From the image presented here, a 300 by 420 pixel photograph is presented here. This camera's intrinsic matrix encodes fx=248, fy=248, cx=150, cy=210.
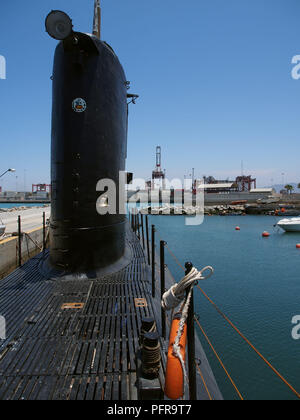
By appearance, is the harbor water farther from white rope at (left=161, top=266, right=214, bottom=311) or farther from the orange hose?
white rope at (left=161, top=266, right=214, bottom=311)

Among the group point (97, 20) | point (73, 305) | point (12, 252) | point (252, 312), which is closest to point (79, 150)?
point (73, 305)

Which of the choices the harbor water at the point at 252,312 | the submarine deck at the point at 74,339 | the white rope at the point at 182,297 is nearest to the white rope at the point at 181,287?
the white rope at the point at 182,297

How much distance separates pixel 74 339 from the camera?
4477mm

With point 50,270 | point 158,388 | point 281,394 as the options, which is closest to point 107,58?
point 50,270

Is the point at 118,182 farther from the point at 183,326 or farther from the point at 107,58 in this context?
the point at 183,326

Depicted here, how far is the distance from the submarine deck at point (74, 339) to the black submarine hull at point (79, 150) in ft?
3.35

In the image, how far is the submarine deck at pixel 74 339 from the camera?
3.39m

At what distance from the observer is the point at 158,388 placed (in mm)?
3172

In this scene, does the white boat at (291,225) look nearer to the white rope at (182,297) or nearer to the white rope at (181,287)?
the white rope at (181,287)

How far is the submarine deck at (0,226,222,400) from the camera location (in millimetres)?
3395

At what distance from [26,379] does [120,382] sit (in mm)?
1339

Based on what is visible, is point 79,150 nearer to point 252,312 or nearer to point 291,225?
point 252,312
